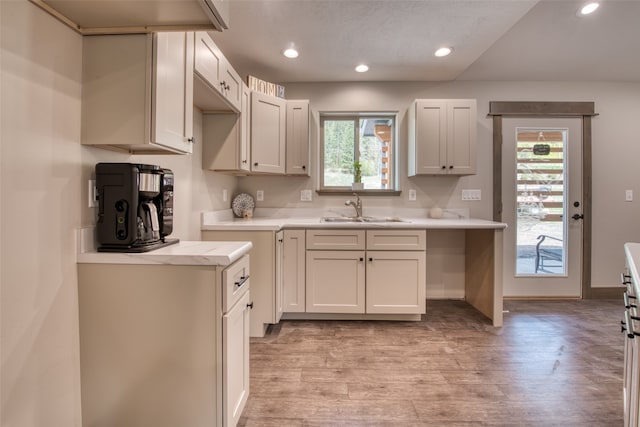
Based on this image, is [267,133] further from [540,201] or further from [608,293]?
[608,293]

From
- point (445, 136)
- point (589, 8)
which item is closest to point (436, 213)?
point (445, 136)

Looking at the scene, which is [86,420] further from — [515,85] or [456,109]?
[515,85]

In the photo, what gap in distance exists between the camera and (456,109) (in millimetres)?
2910

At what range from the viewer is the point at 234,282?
130 cm

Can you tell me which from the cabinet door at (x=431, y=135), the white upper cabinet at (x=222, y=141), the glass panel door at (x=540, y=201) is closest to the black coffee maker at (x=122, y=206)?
the white upper cabinet at (x=222, y=141)

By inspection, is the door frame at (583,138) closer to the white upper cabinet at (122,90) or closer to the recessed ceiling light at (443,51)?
the recessed ceiling light at (443,51)

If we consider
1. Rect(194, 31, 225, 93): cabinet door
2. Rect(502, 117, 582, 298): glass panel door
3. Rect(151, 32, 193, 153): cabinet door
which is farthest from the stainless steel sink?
Rect(151, 32, 193, 153): cabinet door

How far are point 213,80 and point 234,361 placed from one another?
157 centimetres

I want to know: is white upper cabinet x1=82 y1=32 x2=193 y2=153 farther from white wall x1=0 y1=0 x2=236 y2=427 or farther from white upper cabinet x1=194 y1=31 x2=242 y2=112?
white upper cabinet x1=194 y1=31 x2=242 y2=112

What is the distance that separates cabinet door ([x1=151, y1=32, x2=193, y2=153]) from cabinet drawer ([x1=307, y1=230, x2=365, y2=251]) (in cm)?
137

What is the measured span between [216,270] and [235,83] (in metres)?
1.65

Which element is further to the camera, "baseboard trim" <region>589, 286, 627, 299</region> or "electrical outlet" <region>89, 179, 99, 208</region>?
"baseboard trim" <region>589, 286, 627, 299</region>

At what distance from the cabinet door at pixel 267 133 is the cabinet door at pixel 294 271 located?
67 cm

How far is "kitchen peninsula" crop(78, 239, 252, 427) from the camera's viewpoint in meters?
1.21
